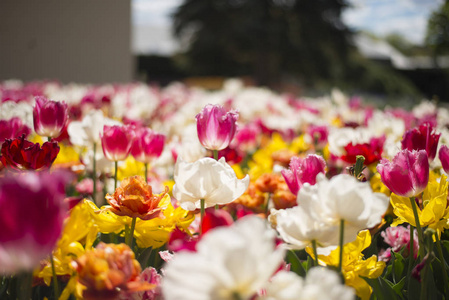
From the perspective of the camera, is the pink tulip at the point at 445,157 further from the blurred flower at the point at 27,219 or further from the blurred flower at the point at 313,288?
the blurred flower at the point at 27,219

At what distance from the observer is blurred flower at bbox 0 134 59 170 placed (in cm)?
108

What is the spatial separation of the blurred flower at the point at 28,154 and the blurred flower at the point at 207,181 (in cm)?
36

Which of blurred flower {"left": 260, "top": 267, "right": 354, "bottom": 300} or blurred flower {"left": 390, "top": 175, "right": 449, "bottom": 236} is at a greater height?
blurred flower {"left": 260, "top": 267, "right": 354, "bottom": 300}

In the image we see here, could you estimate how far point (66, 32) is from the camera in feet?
35.2

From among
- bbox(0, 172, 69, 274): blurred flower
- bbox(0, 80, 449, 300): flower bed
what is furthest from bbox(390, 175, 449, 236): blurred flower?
bbox(0, 172, 69, 274): blurred flower

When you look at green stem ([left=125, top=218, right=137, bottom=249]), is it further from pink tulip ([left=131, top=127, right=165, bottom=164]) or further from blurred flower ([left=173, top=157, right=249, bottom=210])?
pink tulip ([left=131, top=127, right=165, bottom=164])

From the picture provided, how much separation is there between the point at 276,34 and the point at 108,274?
19.7 meters

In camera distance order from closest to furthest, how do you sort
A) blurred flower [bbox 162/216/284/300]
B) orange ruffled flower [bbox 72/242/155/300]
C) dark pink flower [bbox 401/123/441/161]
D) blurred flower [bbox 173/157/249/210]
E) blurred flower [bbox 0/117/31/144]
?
blurred flower [bbox 162/216/284/300] < orange ruffled flower [bbox 72/242/155/300] < blurred flower [bbox 173/157/249/210] < dark pink flower [bbox 401/123/441/161] < blurred flower [bbox 0/117/31/144]

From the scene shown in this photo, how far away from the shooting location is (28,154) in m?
1.08

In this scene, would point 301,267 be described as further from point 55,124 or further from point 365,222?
point 55,124

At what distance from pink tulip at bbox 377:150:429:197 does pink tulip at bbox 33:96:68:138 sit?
97 centimetres

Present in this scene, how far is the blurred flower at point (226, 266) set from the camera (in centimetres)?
53

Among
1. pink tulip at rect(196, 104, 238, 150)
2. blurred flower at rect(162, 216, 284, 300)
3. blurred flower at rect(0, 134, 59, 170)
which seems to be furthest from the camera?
pink tulip at rect(196, 104, 238, 150)

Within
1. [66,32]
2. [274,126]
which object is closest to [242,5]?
[66,32]
